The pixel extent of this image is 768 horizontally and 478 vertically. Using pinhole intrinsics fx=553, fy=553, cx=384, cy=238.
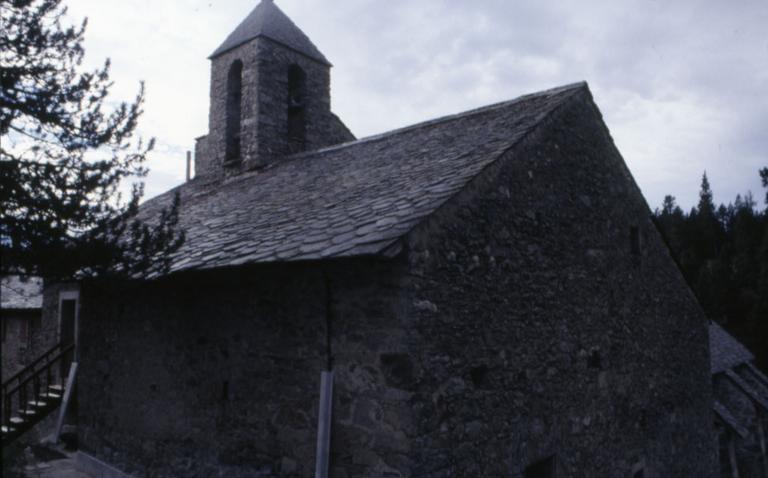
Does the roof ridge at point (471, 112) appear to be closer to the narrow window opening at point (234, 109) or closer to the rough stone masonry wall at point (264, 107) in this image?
the rough stone masonry wall at point (264, 107)

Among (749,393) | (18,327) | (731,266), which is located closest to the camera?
(18,327)

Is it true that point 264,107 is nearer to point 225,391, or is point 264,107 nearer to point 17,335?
point 225,391

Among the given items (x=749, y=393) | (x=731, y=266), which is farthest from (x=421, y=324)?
(x=731, y=266)

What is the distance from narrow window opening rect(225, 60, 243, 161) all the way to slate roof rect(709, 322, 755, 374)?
15.3 metres

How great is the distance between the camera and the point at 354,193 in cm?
697

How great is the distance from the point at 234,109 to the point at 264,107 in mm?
1249

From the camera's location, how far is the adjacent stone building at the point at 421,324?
5.07m

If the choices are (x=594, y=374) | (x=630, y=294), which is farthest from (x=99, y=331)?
(x=630, y=294)

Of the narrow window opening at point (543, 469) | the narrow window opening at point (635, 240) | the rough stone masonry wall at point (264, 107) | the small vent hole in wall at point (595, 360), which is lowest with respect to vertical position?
the narrow window opening at point (543, 469)

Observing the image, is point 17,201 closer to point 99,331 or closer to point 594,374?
point 99,331

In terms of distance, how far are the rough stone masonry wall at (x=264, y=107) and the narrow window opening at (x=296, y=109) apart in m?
0.11

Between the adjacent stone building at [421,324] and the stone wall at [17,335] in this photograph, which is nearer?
the adjacent stone building at [421,324]

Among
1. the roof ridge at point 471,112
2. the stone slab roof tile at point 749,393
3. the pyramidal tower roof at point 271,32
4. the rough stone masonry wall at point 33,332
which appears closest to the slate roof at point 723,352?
the stone slab roof tile at point 749,393

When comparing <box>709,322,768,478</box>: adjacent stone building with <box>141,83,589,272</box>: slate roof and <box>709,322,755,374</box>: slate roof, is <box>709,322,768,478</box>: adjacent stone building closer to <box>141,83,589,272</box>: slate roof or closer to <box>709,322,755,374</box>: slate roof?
<box>709,322,755,374</box>: slate roof
